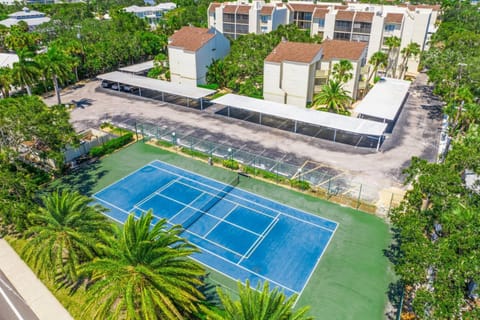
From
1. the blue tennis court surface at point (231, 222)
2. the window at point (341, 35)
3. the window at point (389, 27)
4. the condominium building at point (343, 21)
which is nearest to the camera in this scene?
the blue tennis court surface at point (231, 222)

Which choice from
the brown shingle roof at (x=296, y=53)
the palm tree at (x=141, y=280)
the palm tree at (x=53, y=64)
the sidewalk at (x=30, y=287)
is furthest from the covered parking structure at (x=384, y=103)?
the palm tree at (x=53, y=64)

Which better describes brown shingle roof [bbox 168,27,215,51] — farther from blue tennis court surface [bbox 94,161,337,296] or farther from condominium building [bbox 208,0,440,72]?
blue tennis court surface [bbox 94,161,337,296]

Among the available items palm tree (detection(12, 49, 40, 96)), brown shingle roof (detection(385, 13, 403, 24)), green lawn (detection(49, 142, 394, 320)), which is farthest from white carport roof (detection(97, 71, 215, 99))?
brown shingle roof (detection(385, 13, 403, 24))

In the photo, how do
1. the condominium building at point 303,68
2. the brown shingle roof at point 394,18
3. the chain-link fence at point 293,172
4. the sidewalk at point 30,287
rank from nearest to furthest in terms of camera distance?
1. the sidewalk at point 30,287
2. the chain-link fence at point 293,172
3. the condominium building at point 303,68
4. the brown shingle roof at point 394,18

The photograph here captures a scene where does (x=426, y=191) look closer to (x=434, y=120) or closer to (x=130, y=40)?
(x=434, y=120)

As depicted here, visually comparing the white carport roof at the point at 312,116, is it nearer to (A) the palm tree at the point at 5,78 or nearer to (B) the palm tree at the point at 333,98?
(B) the palm tree at the point at 333,98

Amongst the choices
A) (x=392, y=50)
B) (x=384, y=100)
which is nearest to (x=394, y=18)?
(x=392, y=50)

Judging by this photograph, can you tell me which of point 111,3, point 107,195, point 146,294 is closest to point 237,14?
point 107,195
